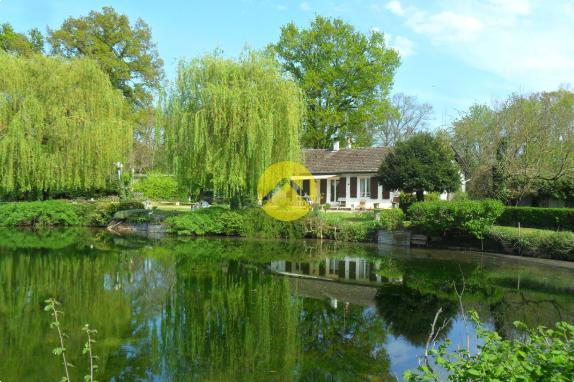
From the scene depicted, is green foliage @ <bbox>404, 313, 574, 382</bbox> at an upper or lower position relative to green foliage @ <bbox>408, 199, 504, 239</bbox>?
lower

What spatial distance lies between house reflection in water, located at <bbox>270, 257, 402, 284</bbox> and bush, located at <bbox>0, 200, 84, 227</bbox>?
44.9 ft

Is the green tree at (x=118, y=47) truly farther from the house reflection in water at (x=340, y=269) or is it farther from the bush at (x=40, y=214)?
the house reflection in water at (x=340, y=269)

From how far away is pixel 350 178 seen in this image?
28.3 m

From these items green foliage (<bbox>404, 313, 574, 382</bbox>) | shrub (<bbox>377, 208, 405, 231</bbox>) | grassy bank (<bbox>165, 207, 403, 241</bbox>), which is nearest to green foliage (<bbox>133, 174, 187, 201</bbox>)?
grassy bank (<bbox>165, 207, 403, 241</bbox>)

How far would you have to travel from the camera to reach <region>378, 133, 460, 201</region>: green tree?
18.8m

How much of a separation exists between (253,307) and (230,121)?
10992mm

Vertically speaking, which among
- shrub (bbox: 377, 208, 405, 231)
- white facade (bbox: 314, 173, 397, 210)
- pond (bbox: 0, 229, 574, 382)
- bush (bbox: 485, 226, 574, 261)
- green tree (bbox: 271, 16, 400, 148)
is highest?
green tree (bbox: 271, 16, 400, 148)

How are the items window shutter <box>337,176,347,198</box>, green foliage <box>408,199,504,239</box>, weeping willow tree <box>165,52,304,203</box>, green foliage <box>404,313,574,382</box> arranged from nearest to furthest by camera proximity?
green foliage <box>404,313,574,382</box> < green foliage <box>408,199,504,239</box> < weeping willow tree <box>165,52,304,203</box> < window shutter <box>337,176,347,198</box>

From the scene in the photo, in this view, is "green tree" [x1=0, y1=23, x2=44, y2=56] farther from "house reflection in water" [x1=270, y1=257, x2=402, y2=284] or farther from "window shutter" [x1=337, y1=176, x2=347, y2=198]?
"house reflection in water" [x1=270, y1=257, x2=402, y2=284]

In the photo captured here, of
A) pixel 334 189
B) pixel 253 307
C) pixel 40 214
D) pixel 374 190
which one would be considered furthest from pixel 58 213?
pixel 253 307

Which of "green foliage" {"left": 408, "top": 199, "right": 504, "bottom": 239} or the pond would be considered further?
"green foliage" {"left": 408, "top": 199, "right": 504, "bottom": 239}

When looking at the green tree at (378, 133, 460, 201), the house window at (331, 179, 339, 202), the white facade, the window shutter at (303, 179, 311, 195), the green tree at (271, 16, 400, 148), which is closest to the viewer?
the green tree at (378, 133, 460, 201)

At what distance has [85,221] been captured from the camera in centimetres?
2352

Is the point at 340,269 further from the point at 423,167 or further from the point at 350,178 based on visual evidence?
the point at 350,178
